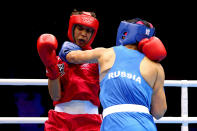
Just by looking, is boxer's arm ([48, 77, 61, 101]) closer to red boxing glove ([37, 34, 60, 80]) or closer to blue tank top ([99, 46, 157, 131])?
red boxing glove ([37, 34, 60, 80])

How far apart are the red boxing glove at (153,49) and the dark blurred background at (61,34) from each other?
2918 millimetres

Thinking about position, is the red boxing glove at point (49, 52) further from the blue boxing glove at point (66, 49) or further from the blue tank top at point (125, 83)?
the blue tank top at point (125, 83)

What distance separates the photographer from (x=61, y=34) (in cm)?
477

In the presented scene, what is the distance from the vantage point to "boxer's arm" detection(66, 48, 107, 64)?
188 centimetres

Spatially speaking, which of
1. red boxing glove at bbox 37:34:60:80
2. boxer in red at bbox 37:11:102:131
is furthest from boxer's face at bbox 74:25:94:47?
red boxing glove at bbox 37:34:60:80

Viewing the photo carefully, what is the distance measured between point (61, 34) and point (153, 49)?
310 cm

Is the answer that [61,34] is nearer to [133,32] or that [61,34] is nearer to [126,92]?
[133,32]

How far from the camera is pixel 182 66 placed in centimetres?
493

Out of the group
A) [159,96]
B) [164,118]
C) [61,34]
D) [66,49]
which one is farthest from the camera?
[61,34]

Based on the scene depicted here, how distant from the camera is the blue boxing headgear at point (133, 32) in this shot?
1.87 meters

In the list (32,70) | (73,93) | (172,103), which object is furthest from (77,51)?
(172,103)

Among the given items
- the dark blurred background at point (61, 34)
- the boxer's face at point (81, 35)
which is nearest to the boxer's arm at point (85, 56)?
the boxer's face at point (81, 35)

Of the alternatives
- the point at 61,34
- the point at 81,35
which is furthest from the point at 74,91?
the point at 61,34

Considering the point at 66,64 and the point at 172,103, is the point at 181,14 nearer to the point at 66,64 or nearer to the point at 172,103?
the point at 172,103
